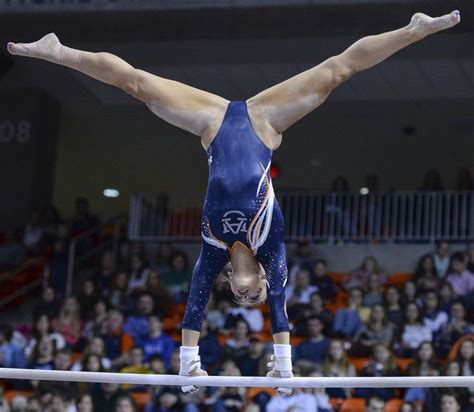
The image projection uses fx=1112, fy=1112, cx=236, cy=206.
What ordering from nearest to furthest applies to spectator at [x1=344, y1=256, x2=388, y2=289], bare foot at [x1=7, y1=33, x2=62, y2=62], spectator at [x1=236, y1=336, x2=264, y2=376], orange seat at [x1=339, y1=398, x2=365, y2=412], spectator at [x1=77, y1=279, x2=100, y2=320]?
bare foot at [x1=7, y1=33, x2=62, y2=62] < orange seat at [x1=339, y1=398, x2=365, y2=412] < spectator at [x1=236, y1=336, x2=264, y2=376] < spectator at [x1=344, y1=256, x2=388, y2=289] < spectator at [x1=77, y1=279, x2=100, y2=320]

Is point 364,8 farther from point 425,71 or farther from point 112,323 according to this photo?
point 112,323

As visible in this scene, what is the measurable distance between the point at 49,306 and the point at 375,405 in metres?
5.05

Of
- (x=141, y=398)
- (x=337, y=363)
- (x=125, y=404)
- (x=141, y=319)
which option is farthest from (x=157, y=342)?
(x=337, y=363)

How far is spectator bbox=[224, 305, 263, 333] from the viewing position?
12.1 m

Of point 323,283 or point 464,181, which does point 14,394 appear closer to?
point 323,283

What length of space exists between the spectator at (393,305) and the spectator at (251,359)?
5.35 feet

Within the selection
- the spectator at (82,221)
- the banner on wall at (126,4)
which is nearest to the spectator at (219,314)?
the banner on wall at (126,4)

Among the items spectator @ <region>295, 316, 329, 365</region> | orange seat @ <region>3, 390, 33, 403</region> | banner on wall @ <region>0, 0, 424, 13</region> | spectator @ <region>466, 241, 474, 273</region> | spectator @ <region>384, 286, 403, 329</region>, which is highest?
banner on wall @ <region>0, 0, 424, 13</region>

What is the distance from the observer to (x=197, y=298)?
6777 millimetres

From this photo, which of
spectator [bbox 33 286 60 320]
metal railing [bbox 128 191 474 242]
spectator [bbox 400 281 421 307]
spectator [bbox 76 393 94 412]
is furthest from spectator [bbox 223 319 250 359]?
metal railing [bbox 128 191 474 242]

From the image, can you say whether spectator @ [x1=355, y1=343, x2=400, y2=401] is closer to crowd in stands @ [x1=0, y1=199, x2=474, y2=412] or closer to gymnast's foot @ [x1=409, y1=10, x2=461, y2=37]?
crowd in stands @ [x1=0, y1=199, x2=474, y2=412]

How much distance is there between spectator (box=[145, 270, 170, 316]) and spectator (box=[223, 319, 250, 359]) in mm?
1431

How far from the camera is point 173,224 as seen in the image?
51.5 ft

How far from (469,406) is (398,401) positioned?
815 millimetres
